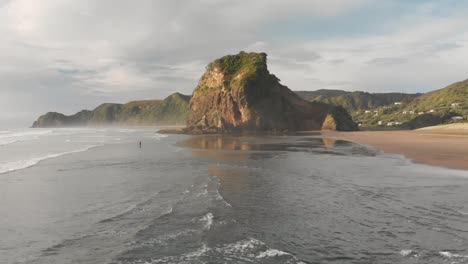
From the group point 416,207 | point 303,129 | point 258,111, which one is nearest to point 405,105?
point 303,129

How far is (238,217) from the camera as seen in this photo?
43.1 ft

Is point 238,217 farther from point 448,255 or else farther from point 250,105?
point 250,105

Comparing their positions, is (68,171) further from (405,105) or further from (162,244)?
(405,105)

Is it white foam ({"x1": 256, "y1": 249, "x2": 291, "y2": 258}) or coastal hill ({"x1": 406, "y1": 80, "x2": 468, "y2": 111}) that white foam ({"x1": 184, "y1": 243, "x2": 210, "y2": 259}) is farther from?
coastal hill ({"x1": 406, "y1": 80, "x2": 468, "y2": 111})

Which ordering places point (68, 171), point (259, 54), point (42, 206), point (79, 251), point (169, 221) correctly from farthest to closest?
1. point (259, 54)
2. point (68, 171)
3. point (42, 206)
4. point (169, 221)
5. point (79, 251)

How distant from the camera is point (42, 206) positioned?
1538cm

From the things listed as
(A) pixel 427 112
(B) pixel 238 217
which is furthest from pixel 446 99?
(B) pixel 238 217

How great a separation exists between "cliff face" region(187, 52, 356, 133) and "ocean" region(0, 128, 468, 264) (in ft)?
267

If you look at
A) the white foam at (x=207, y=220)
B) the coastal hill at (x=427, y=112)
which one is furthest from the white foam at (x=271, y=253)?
the coastal hill at (x=427, y=112)

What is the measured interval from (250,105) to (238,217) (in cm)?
9294

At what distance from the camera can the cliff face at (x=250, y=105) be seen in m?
105

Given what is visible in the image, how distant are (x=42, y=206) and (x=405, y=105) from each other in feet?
634

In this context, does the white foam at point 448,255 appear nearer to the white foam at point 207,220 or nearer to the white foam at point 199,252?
the white foam at point 199,252

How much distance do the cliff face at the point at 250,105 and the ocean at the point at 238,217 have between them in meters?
81.4
